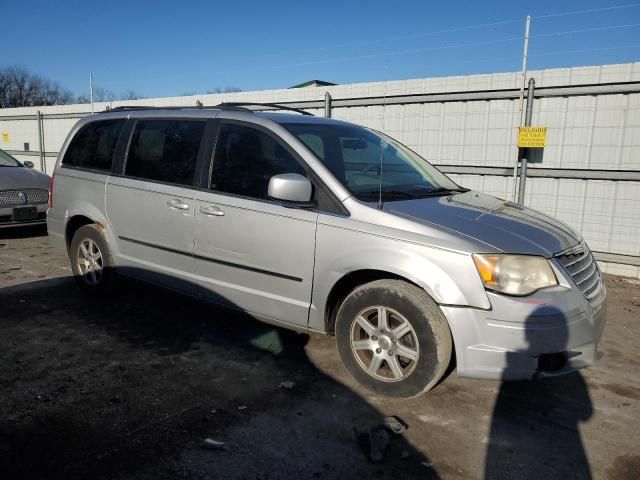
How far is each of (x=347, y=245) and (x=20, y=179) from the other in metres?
7.27

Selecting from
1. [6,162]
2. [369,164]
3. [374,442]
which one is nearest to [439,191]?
[369,164]

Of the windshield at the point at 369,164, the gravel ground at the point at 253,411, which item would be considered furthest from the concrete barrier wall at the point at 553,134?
the windshield at the point at 369,164

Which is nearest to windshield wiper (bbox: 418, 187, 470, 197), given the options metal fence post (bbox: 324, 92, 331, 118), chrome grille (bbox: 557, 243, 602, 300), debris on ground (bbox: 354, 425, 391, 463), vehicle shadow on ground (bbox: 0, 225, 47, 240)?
chrome grille (bbox: 557, 243, 602, 300)

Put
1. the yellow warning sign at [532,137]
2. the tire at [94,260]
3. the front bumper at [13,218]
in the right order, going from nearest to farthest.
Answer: the tire at [94,260], the yellow warning sign at [532,137], the front bumper at [13,218]

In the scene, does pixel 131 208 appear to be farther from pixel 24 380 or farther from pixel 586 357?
pixel 586 357

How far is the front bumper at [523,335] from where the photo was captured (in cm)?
288

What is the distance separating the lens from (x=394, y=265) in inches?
122

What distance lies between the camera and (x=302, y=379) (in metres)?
3.58

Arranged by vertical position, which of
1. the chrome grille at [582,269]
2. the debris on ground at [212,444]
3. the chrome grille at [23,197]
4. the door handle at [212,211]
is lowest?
the debris on ground at [212,444]

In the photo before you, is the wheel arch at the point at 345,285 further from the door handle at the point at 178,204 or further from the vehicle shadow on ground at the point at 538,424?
the door handle at the point at 178,204

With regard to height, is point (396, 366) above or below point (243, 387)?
above

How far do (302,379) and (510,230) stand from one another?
171 centimetres

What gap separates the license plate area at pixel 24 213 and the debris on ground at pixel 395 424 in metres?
7.25

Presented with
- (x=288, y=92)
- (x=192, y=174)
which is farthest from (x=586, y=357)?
(x=288, y=92)
